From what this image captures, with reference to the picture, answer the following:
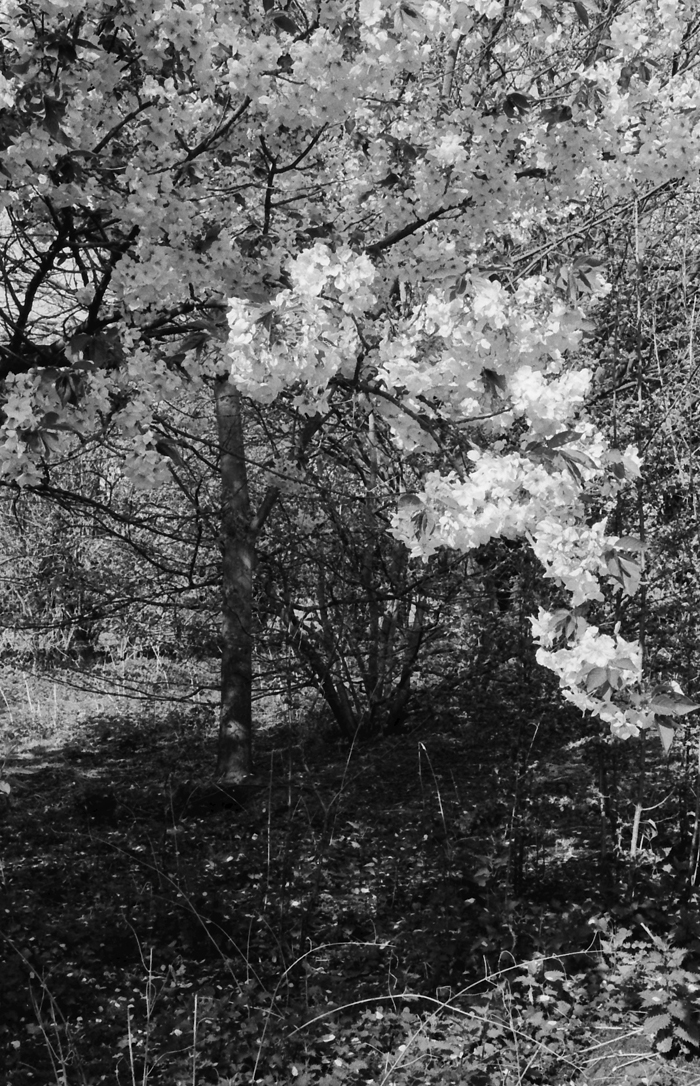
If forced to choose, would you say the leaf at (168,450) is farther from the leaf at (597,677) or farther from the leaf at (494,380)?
the leaf at (597,677)

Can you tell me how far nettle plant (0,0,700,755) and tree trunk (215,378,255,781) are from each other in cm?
213

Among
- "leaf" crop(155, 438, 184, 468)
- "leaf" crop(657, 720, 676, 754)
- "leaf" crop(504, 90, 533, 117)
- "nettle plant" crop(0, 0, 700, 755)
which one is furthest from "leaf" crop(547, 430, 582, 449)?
"leaf" crop(504, 90, 533, 117)

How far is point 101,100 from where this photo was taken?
3.06 m

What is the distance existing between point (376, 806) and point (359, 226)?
316cm

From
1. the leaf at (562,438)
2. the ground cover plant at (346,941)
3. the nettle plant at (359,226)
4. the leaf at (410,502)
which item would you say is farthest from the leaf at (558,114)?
the ground cover plant at (346,941)

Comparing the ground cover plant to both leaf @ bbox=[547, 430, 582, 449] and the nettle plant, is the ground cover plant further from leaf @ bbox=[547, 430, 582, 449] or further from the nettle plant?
leaf @ bbox=[547, 430, 582, 449]

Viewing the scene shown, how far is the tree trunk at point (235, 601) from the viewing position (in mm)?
5953

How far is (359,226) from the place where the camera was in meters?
3.72

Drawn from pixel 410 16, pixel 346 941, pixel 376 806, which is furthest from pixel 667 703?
pixel 376 806

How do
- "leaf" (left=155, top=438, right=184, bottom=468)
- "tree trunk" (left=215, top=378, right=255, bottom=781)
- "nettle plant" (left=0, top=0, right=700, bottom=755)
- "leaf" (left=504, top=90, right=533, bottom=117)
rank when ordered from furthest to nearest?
"tree trunk" (left=215, top=378, right=255, bottom=781), "leaf" (left=504, top=90, right=533, bottom=117), "leaf" (left=155, top=438, right=184, bottom=468), "nettle plant" (left=0, top=0, right=700, bottom=755)

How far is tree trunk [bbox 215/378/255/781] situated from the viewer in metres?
5.95

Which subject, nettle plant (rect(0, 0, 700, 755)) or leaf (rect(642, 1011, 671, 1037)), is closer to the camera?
nettle plant (rect(0, 0, 700, 755))

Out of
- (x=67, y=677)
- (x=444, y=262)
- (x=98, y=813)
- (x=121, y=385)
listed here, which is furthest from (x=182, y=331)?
(x=67, y=677)

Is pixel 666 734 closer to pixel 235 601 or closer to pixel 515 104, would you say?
pixel 515 104
